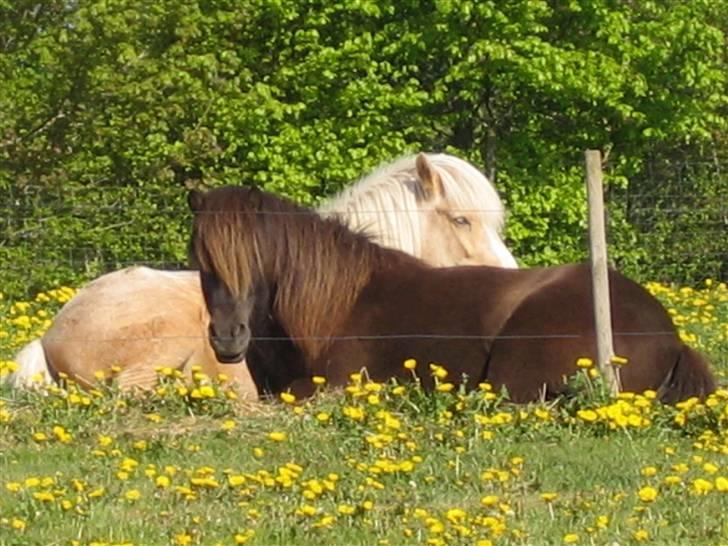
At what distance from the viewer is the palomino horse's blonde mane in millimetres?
10812

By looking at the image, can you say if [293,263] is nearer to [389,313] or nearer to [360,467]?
[389,313]

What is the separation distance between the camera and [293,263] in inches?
370

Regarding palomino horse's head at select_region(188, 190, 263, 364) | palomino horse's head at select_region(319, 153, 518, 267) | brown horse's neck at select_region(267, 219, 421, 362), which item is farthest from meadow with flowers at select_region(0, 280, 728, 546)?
palomino horse's head at select_region(319, 153, 518, 267)

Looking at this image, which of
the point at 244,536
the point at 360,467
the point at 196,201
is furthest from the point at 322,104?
the point at 244,536

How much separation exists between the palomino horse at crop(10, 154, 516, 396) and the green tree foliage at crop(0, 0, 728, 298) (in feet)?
25.8

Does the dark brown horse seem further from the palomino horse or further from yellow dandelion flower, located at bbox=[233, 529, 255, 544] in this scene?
yellow dandelion flower, located at bbox=[233, 529, 255, 544]

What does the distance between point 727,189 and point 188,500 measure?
1466 centimetres


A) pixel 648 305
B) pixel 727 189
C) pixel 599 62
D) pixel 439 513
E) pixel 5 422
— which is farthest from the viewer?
pixel 599 62

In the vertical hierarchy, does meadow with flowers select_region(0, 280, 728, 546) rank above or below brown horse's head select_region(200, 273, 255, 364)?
below

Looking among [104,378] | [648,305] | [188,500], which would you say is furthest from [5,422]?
[648,305]

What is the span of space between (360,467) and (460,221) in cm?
435

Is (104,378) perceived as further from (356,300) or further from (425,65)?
(425,65)

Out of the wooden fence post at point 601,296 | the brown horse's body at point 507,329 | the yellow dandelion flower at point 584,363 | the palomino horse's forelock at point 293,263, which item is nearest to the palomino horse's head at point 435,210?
the palomino horse's forelock at point 293,263

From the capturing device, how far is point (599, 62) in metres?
21.7
